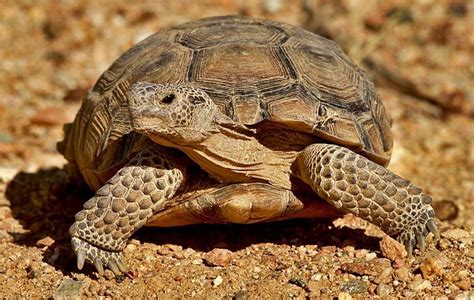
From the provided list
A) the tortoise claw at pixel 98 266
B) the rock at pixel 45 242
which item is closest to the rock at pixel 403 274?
the tortoise claw at pixel 98 266

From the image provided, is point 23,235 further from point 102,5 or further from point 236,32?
point 102,5

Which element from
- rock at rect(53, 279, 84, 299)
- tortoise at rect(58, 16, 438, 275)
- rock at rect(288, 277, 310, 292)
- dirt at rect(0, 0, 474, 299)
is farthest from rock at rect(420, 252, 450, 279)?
rock at rect(53, 279, 84, 299)

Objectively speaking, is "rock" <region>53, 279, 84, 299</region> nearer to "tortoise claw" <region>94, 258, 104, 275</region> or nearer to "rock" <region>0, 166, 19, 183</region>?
"tortoise claw" <region>94, 258, 104, 275</region>

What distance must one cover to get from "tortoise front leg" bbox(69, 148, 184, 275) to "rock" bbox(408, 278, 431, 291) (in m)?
1.47

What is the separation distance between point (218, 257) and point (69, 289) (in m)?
0.91

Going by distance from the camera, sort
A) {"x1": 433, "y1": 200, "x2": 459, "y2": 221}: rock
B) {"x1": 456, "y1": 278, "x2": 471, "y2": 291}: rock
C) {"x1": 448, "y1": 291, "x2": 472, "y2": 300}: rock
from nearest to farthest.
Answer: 1. {"x1": 448, "y1": 291, "x2": 472, "y2": 300}: rock
2. {"x1": 456, "y1": 278, "x2": 471, "y2": 291}: rock
3. {"x1": 433, "y1": 200, "x2": 459, "y2": 221}: rock

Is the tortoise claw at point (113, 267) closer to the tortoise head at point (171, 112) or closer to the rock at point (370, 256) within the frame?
the tortoise head at point (171, 112)


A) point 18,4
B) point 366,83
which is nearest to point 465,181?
point 366,83

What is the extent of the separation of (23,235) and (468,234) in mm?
3053

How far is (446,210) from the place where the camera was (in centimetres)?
531

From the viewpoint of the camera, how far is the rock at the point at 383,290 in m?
3.89

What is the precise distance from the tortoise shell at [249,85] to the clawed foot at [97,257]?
55 cm

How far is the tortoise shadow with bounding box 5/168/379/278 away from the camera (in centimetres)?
454

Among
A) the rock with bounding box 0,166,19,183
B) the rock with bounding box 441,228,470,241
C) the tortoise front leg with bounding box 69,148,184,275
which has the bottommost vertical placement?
the rock with bounding box 441,228,470,241
